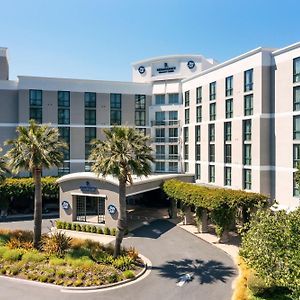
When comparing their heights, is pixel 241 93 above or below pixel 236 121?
above

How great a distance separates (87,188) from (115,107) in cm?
2180

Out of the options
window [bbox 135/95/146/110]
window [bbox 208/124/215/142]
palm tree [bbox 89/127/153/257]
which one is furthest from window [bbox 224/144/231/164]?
window [bbox 135/95/146/110]

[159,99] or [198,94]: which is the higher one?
[159,99]

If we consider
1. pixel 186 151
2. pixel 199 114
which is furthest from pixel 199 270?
pixel 186 151

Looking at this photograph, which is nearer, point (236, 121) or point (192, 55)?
point (236, 121)

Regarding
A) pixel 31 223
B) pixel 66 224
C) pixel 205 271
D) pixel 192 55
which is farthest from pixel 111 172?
pixel 192 55

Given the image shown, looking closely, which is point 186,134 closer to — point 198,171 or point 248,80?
point 198,171

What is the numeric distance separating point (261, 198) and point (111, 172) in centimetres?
1545

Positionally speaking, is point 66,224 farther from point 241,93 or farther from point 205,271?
point 241,93

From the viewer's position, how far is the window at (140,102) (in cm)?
5728

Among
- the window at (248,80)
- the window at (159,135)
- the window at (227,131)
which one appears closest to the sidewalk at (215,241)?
the window at (227,131)

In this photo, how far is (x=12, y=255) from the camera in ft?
87.7

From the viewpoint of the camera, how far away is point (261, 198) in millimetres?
32219

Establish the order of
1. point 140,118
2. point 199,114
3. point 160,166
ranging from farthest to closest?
point 140,118
point 160,166
point 199,114
